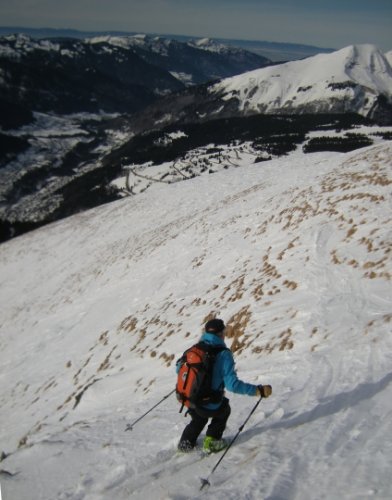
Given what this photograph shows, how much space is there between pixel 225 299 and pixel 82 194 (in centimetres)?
15001

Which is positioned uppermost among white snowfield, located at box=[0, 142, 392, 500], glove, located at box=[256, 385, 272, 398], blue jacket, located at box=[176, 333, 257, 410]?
blue jacket, located at box=[176, 333, 257, 410]

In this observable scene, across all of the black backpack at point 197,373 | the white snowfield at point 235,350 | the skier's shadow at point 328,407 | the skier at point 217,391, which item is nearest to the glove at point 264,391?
the skier at point 217,391

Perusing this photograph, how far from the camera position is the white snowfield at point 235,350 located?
6632 millimetres

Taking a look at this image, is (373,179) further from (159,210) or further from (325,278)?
(159,210)

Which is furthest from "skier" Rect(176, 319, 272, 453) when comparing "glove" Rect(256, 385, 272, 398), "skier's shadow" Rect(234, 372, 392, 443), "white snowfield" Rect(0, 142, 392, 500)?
"skier's shadow" Rect(234, 372, 392, 443)

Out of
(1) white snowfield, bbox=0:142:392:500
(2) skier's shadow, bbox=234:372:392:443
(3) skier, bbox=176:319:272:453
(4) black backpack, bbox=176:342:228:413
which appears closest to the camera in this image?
(4) black backpack, bbox=176:342:228:413

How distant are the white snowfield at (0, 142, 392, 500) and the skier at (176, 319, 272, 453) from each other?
0.93 feet

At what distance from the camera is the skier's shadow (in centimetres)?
740

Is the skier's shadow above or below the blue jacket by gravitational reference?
below

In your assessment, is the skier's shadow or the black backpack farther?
the skier's shadow

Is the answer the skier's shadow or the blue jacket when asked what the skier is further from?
the skier's shadow

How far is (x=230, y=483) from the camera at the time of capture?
624 centimetres

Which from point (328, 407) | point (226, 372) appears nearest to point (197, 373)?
point (226, 372)

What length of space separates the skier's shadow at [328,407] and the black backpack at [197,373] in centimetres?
162
